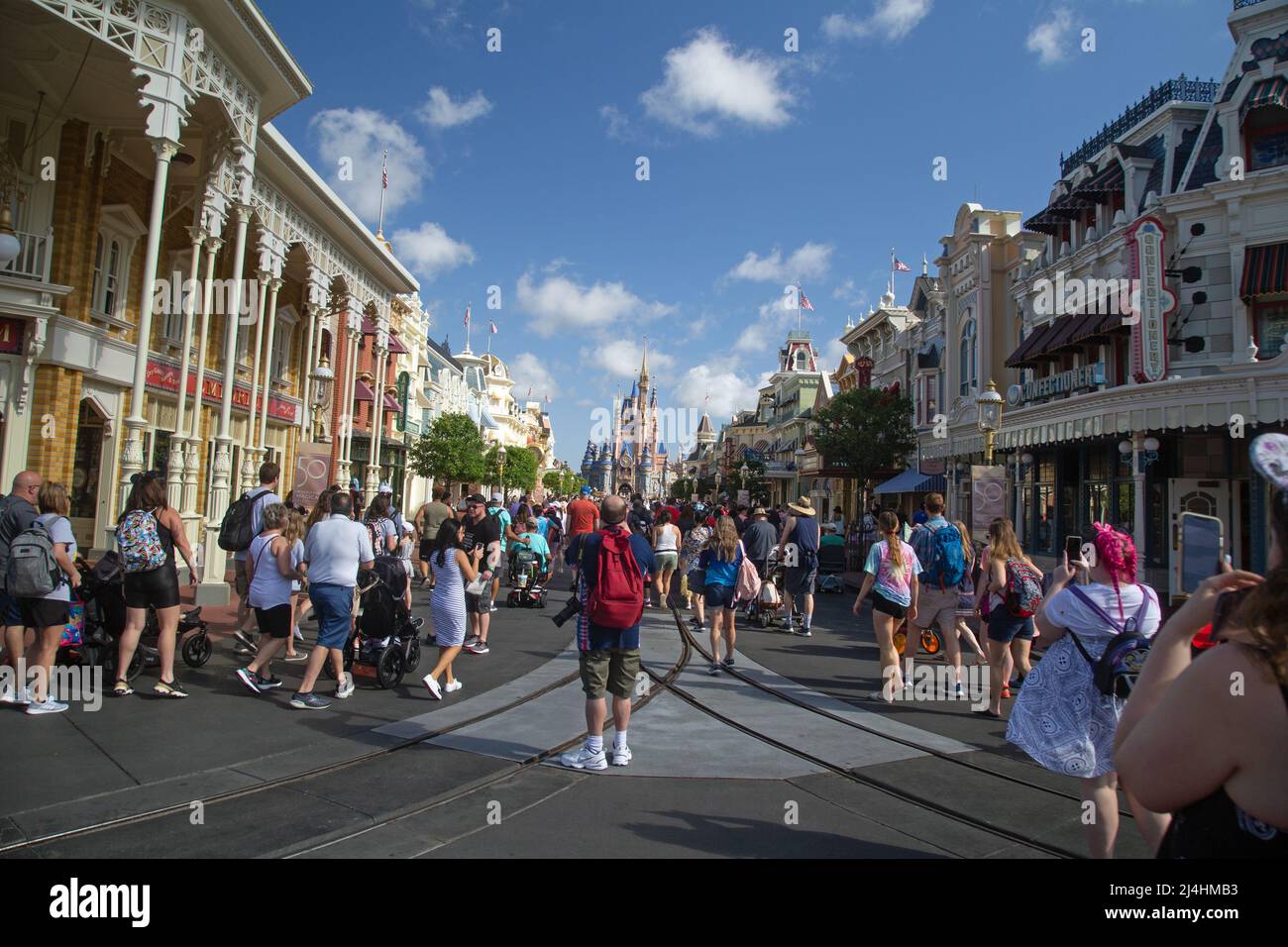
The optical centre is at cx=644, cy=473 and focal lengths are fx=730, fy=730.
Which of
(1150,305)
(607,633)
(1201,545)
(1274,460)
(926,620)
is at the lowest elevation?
(926,620)

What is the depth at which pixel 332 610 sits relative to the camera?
6.22 meters

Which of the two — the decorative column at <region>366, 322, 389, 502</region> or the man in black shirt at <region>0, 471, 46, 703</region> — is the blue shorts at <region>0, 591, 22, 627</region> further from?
the decorative column at <region>366, 322, 389, 502</region>

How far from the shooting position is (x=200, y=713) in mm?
5832

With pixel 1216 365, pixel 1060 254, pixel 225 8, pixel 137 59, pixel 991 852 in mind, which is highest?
pixel 1060 254

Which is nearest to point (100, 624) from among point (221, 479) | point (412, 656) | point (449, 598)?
point (412, 656)

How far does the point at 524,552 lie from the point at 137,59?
9151 mm

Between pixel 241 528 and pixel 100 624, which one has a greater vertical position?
pixel 241 528

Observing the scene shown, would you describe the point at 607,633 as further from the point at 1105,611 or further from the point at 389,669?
the point at 389,669

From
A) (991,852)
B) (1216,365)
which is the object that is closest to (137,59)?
(991,852)

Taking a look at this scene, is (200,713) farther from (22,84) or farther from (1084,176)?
(1084,176)

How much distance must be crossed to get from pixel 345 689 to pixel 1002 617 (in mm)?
6001

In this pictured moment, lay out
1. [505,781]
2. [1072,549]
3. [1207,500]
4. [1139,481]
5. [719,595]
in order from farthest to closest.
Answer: [1207,500]
[1139,481]
[719,595]
[1072,549]
[505,781]

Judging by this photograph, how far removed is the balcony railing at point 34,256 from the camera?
39.3 ft
